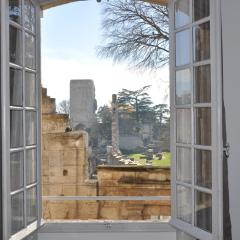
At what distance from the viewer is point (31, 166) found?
285cm

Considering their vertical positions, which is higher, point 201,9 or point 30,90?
point 201,9

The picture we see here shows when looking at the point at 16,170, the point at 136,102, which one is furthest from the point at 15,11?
the point at 136,102

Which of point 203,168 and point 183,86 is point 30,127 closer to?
point 183,86

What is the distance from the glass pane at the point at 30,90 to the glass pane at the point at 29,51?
0.08m

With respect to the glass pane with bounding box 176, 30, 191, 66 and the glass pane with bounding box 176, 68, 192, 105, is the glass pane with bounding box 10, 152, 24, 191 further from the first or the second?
the glass pane with bounding box 176, 30, 191, 66

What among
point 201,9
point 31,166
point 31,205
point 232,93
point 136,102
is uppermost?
point 201,9

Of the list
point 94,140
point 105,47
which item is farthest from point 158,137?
point 105,47

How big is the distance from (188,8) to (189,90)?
0.59 meters

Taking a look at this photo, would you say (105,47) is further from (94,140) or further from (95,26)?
(94,140)

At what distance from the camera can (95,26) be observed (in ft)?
20.5

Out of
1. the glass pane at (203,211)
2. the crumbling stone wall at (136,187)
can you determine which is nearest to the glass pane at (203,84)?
the glass pane at (203,211)

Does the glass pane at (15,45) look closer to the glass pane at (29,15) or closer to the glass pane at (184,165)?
the glass pane at (29,15)

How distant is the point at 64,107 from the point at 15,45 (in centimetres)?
380

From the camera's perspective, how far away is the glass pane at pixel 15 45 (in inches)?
99.0
